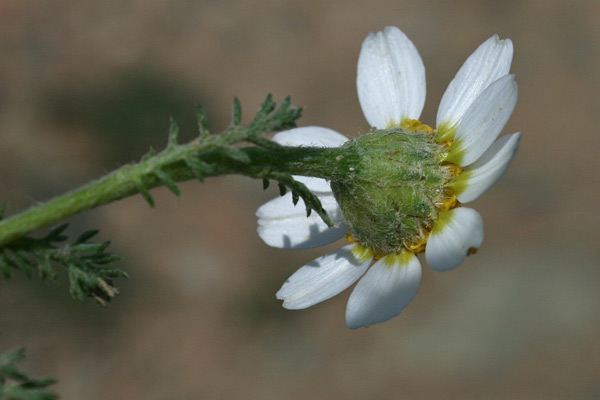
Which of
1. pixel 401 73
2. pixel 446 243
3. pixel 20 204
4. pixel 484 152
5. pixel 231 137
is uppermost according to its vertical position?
pixel 20 204

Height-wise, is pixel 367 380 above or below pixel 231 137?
above

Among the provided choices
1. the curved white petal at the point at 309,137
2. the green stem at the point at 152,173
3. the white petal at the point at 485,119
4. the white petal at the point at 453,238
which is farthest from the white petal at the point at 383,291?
the curved white petal at the point at 309,137

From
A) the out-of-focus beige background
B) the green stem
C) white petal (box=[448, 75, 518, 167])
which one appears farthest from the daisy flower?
the out-of-focus beige background

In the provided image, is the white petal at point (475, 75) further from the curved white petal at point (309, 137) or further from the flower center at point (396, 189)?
the curved white petal at point (309, 137)

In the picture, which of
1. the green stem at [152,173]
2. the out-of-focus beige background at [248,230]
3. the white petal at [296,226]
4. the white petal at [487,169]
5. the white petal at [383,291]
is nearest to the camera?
the green stem at [152,173]

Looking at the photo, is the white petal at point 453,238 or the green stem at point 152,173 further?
the white petal at point 453,238

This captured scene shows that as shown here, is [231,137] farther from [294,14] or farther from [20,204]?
[294,14]

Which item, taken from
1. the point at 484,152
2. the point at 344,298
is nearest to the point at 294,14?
the point at 344,298
